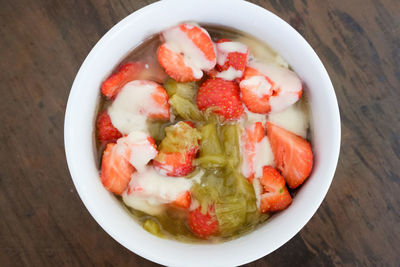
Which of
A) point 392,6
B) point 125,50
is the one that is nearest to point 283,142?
point 125,50

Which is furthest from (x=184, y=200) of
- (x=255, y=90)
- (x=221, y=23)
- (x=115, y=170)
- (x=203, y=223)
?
(x=221, y=23)

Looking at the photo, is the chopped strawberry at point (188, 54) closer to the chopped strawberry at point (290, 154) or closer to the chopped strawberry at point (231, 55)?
the chopped strawberry at point (231, 55)

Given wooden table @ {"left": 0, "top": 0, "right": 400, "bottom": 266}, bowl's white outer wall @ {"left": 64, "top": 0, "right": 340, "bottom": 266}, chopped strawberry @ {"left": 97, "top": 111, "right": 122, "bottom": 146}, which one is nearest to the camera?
bowl's white outer wall @ {"left": 64, "top": 0, "right": 340, "bottom": 266}

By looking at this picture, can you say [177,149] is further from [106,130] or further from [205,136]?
[106,130]

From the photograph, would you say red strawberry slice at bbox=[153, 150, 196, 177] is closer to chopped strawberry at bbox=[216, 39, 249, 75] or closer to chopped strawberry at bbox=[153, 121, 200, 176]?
chopped strawberry at bbox=[153, 121, 200, 176]

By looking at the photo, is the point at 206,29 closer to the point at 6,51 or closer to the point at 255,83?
the point at 255,83

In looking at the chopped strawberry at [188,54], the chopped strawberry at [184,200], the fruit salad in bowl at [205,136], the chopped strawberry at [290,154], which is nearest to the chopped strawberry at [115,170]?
the fruit salad in bowl at [205,136]

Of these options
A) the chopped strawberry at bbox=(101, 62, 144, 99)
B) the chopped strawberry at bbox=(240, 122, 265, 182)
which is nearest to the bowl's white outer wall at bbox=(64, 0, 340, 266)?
the chopped strawberry at bbox=(101, 62, 144, 99)
